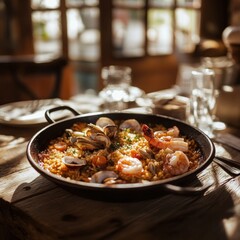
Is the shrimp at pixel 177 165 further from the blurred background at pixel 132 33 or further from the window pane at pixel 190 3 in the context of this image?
the window pane at pixel 190 3

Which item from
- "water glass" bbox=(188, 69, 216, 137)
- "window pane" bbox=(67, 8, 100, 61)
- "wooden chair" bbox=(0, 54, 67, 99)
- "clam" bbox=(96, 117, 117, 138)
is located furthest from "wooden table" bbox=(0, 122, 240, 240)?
"window pane" bbox=(67, 8, 100, 61)

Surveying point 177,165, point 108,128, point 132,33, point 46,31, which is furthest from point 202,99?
point 46,31

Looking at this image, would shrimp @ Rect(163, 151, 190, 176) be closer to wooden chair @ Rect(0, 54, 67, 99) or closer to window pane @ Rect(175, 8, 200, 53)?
wooden chair @ Rect(0, 54, 67, 99)

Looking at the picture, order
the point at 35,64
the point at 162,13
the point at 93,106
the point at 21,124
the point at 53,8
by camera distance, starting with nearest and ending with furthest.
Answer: the point at 21,124 < the point at 93,106 < the point at 35,64 < the point at 53,8 < the point at 162,13

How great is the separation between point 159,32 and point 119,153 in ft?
9.93

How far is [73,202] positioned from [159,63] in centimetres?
322

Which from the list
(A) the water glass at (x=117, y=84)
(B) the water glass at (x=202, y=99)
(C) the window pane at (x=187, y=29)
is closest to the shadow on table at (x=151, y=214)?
(B) the water glass at (x=202, y=99)

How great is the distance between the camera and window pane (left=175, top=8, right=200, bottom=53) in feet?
13.0

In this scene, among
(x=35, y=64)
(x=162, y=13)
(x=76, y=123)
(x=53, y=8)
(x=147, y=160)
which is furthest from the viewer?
(x=162, y=13)

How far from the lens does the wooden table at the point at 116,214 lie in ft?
2.49

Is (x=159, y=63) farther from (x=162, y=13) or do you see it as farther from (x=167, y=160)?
(x=167, y=160)

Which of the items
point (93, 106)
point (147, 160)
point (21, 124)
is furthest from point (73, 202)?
Answer: point (93, 106)

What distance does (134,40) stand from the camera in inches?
154

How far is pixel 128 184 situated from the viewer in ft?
2.60
